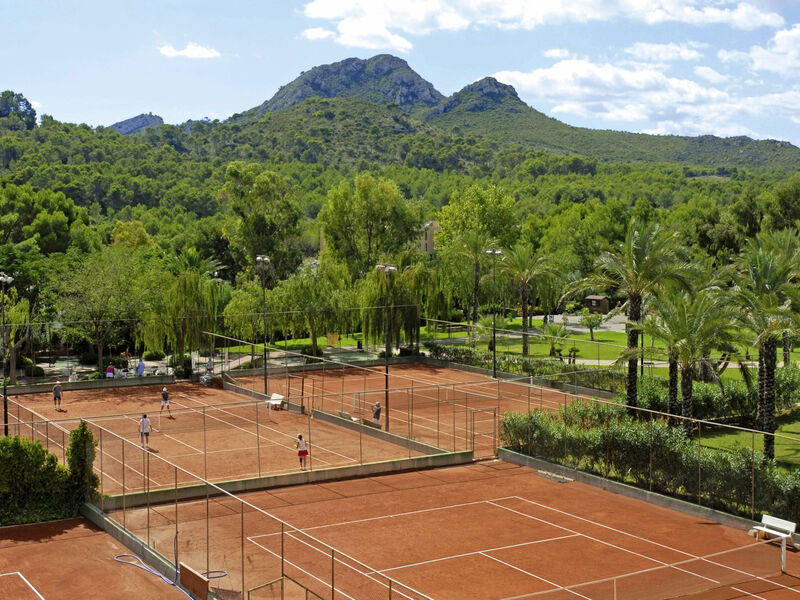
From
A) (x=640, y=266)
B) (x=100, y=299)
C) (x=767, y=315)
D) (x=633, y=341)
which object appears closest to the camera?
(x=767, y=315)

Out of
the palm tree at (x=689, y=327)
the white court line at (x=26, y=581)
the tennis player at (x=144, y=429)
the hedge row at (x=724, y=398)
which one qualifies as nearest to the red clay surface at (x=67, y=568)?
the white court line at (x=26, y=581)

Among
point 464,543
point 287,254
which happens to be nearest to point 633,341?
point 464,543

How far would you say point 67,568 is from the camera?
931 inches

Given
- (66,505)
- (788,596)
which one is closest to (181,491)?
(66,505)

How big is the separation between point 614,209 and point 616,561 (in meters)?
94.2

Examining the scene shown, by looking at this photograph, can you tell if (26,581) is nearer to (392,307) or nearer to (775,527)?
(775,527)

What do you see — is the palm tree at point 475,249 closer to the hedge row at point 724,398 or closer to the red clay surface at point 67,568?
the hedge row at point 724,398

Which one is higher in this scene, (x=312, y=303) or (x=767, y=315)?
(x=767, y=315)

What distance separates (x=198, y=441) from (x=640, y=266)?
2028 cm

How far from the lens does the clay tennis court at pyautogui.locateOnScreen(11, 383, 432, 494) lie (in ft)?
108

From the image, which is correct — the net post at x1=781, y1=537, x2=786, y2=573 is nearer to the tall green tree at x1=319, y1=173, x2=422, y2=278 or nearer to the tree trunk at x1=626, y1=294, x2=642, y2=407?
the tree trunk at x1=626, y1=294, x2=642, y2=407

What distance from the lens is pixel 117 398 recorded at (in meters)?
51.2

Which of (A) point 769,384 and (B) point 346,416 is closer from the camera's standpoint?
(A) point 769,384

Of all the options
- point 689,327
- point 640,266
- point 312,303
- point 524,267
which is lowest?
point 312,303
